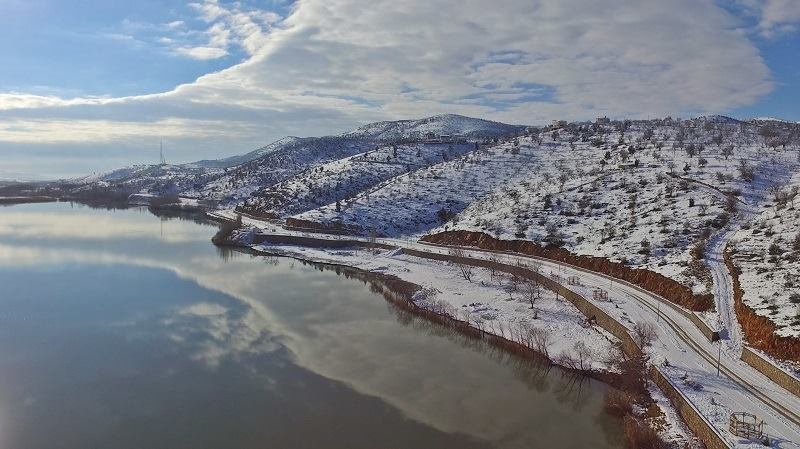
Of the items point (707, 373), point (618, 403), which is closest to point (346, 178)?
point (618, 403)

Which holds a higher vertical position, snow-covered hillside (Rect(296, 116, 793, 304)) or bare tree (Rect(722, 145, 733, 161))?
bare tree (Rect(722, 145, 733, 161))

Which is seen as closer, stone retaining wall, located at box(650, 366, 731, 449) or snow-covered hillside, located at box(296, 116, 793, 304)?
stone retaining wall, located at box(650, 366, 731, 449)

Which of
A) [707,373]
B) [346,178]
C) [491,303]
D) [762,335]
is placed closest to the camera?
[707,373]

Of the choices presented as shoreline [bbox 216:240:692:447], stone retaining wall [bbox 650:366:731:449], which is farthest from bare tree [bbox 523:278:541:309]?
stone retaining wall [bbox 650:366:731:449]

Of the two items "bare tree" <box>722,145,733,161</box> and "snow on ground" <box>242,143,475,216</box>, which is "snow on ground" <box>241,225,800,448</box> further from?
"bare tree" <box>722,145,733,161</box>

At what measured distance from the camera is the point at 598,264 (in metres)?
40.1

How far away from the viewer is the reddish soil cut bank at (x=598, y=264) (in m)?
29.9

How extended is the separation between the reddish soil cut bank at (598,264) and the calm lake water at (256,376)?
33.5 feet

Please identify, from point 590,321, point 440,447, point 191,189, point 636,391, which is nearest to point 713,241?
point 590,321

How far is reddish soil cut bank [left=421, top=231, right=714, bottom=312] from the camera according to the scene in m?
29.9

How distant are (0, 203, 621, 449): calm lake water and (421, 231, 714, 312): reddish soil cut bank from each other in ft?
33.5

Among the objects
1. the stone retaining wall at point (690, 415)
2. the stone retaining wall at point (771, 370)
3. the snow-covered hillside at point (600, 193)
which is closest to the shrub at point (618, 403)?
the stone retaining wall at point (690, 415)

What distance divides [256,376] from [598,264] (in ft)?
88.5

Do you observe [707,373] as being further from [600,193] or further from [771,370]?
[600,193]
